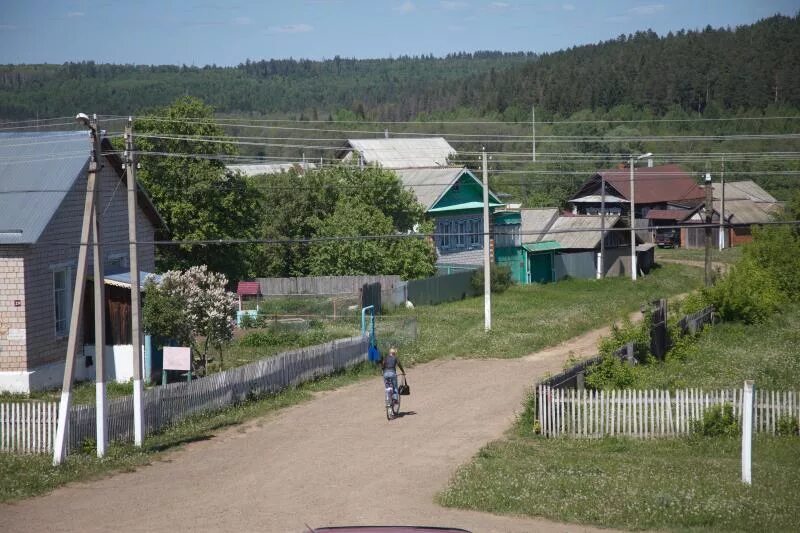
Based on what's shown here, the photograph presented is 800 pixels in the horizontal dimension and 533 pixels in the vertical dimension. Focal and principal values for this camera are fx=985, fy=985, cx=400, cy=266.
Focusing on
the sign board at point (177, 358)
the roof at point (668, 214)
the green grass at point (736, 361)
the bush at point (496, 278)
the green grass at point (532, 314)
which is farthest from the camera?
the roof at point (668, 214)

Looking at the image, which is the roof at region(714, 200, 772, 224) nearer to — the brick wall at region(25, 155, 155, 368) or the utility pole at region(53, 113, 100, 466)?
the brick wall at region(25, 155, 155, 368)

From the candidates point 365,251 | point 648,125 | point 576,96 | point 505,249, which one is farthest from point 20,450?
point 576,96

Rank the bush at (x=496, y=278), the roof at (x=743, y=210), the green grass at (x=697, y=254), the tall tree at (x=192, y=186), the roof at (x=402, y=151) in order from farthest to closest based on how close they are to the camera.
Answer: the roof at (x=402, y=151) → the roof at (x=743, y=210) → the green grass at (x=697, y=254) → the bush at (x=496, y=278) → the tall tree at (x=192, y=186)

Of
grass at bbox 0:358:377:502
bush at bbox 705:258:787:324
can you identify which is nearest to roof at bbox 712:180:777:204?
bush at bbox 705:258:787:324

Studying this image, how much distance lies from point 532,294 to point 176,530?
4044cm

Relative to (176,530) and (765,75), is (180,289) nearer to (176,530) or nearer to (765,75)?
(176,530)

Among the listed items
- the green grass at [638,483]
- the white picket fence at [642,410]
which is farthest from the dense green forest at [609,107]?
the green grass at [638,483]

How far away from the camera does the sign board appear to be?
A: 24984 mm

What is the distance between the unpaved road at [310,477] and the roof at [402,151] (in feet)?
208

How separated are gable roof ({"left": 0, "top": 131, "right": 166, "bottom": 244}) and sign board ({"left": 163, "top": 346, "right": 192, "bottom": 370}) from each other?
6.12 metres

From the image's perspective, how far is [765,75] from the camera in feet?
441

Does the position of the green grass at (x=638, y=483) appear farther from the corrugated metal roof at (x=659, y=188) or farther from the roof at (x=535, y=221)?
the corrugated metal roof at (x=659, y=188)

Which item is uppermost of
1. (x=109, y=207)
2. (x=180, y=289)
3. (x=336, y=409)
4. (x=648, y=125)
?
(x=648, y=125)

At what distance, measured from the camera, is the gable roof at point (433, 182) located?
200 ft
